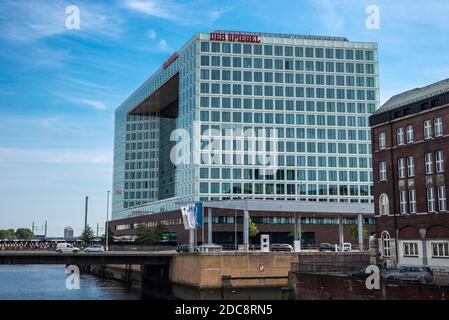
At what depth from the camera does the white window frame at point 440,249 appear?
54769 mm

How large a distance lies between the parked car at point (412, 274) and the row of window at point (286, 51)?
9341cm

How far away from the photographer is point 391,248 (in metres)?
62.3

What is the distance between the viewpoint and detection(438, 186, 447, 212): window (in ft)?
183

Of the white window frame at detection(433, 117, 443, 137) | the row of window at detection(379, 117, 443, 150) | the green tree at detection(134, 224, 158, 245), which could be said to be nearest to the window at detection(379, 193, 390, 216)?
the row of window at detection(379, 117, 443, 150)

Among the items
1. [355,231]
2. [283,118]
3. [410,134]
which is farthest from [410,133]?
[283,118]

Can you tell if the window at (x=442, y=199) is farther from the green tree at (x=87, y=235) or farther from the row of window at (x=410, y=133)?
the green tree at (x=87, y=235)

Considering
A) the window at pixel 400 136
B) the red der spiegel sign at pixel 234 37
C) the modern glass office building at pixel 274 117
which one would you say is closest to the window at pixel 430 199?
the window at pixel 400 136

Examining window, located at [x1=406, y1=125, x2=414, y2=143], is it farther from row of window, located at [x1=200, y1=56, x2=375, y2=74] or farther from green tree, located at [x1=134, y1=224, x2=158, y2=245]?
green tree, located at [x1=134, y1=224, x2=158, y2=245]

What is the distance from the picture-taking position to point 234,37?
432ft

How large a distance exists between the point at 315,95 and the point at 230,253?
72086mm
